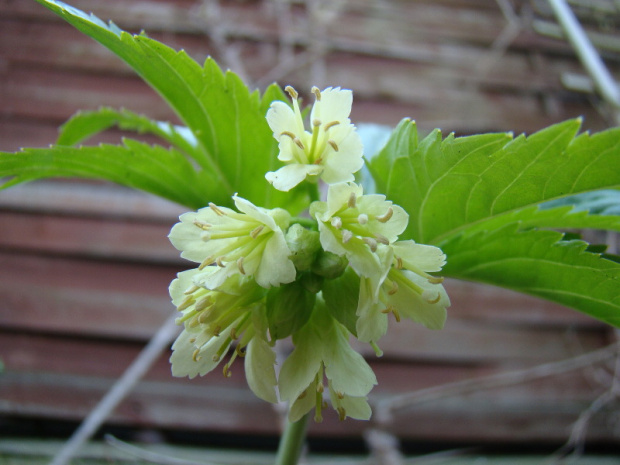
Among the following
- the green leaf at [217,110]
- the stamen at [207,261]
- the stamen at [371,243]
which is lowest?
the stamen at [207,261]

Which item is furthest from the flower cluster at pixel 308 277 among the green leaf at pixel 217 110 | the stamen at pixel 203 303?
the green leaf at pixel 217 110

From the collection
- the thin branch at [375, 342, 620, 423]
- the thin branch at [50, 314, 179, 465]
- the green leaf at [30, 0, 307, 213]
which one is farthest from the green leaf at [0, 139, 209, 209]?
the thin branch at [375, 342, 620, 423]

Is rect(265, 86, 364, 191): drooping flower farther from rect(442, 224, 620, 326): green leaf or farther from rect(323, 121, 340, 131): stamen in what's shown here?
rect(442, 224, 620, 326): green leaf

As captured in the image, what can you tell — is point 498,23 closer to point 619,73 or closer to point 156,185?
point 619,73

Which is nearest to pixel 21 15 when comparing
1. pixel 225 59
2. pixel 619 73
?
pixel 225 59

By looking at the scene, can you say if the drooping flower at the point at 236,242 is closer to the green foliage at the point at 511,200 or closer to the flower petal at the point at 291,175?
the flower petal at the point at 291,175

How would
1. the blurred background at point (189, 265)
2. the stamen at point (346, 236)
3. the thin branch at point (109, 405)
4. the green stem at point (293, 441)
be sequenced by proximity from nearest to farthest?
1. the stamen at point (346, 236)
2. the green stem at point (293, 441)
3. the thin branch at point (109, 405)
4. the blurred background at point (189, 265)

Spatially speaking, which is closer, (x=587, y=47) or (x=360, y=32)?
(x=587, y=47)
